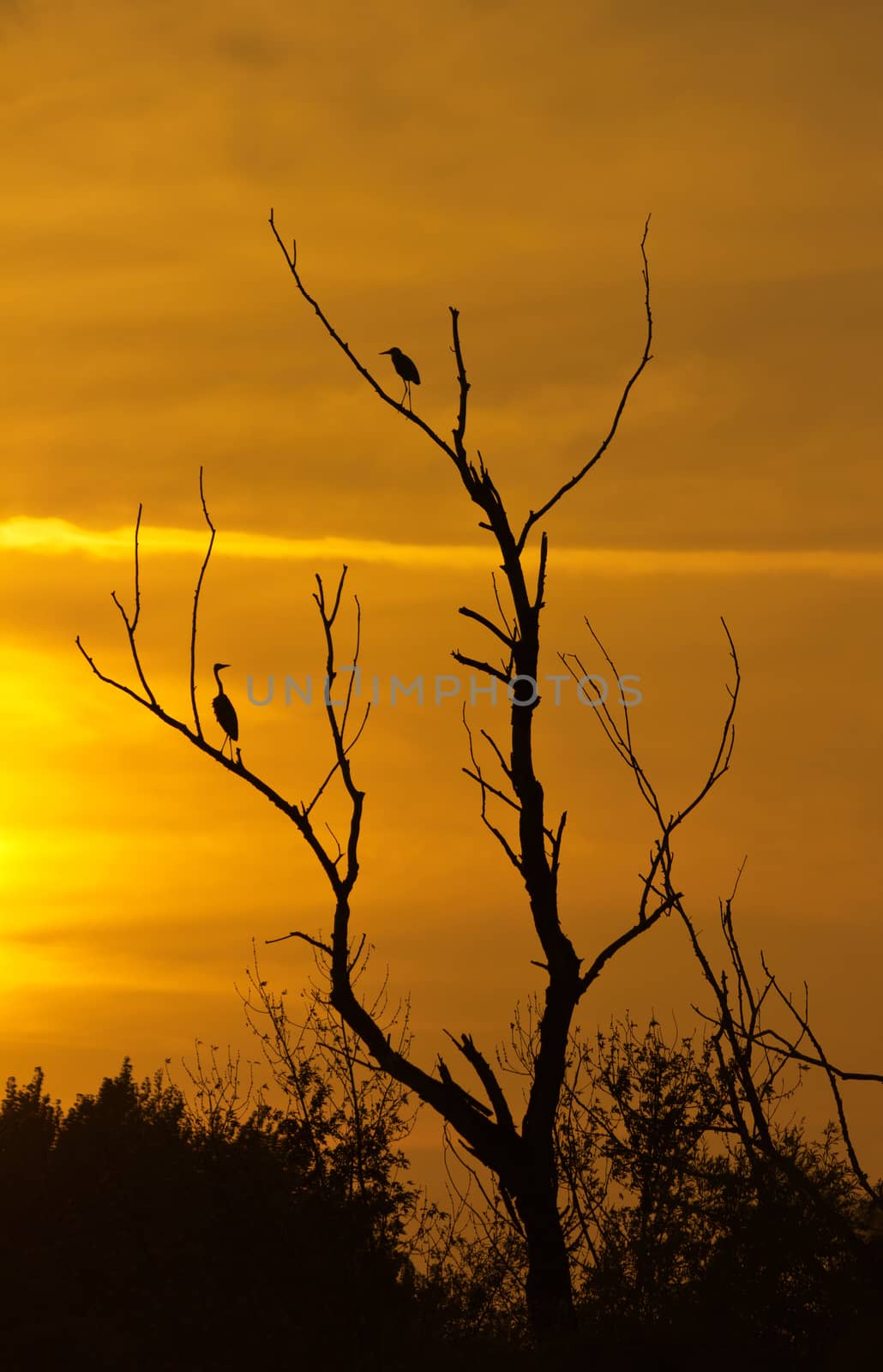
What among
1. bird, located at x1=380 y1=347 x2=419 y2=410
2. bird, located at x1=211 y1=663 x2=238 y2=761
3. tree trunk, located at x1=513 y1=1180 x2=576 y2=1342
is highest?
bird, located at x1=380 y1=347 x2=419 y2=410

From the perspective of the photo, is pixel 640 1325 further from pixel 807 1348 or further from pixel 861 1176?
pixel 861 1176

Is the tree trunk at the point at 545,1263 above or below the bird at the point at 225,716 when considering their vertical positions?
below

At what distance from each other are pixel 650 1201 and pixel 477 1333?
2.13 m

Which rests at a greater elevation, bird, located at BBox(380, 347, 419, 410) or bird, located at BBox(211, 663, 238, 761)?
bird, located at BBox(380, 347, 419, 410)

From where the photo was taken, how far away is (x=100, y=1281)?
2848 cm

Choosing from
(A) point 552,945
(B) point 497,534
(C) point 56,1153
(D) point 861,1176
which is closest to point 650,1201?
(A) point 552,945

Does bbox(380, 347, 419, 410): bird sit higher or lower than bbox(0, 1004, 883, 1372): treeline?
higher

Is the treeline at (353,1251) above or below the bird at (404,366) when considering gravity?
below

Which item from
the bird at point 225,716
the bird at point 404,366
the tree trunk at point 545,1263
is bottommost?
the tree trunk at point 545,1263

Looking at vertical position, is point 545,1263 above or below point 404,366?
below

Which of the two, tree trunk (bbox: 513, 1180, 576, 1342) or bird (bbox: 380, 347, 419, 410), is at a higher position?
bird (bbox: 380, 347, 419, 410)

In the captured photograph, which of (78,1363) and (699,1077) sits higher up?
(699,1077)

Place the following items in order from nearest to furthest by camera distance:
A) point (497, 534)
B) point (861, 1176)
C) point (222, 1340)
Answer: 1. point (861, 1176)
2. point (497, 534)
3. point (222, 1340)

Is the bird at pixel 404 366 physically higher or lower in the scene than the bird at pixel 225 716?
higher
